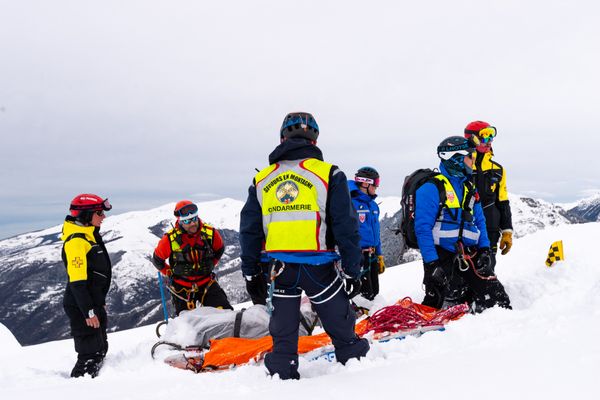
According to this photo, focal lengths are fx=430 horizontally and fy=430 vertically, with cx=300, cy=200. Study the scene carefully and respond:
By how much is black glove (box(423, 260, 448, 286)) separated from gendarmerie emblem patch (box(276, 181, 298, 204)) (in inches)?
90.2

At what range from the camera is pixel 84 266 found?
5691mm

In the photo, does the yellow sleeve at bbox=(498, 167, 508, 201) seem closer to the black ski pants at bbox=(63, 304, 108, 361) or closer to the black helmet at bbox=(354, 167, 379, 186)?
the black helmet at bbox=(354, 167, 379, 186)

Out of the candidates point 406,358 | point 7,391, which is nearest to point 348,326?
point 406,358

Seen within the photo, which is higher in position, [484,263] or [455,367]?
[484,263]

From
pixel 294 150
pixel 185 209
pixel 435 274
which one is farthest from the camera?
pixel 185 209

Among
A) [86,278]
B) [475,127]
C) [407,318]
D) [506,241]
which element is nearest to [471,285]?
[407,318]

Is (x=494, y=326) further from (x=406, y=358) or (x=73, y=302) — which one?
(x=73, y=302)

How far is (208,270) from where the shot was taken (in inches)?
274

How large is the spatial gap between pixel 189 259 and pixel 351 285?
12.1 feet

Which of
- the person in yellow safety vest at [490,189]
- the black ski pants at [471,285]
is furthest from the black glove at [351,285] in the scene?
the person in yellow safety vest at [490,189]

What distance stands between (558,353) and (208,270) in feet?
16.7

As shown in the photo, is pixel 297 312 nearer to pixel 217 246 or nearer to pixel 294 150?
pixel 294 150

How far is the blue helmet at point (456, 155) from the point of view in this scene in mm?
5402

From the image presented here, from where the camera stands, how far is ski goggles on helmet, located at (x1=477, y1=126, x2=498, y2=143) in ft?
21.0
